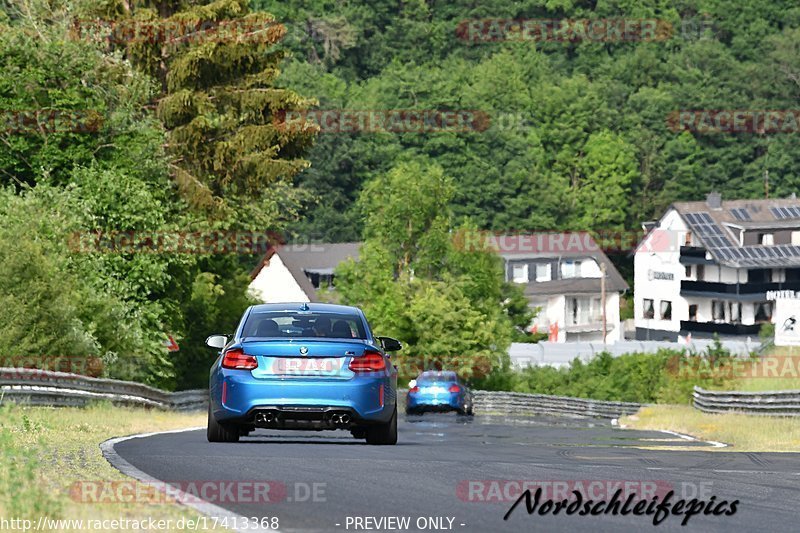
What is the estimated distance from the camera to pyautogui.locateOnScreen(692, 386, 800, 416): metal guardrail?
31.8 metres

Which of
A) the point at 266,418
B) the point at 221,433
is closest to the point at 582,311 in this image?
the point at 221,433

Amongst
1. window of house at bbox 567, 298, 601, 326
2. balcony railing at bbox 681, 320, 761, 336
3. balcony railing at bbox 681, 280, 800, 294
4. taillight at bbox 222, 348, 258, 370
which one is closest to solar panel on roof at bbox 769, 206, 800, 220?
balcony railing at bbox 681, 280, 800, 294

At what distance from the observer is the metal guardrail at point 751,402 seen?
31.8m

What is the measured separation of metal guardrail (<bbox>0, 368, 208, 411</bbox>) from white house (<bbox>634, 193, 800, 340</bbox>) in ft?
248

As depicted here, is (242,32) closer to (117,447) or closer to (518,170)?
(117,447)

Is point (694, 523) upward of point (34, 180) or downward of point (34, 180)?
downward

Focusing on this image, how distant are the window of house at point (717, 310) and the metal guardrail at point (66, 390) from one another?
78.5m

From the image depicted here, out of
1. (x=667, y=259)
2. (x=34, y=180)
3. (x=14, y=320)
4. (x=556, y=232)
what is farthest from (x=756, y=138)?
(x=14, y=320)

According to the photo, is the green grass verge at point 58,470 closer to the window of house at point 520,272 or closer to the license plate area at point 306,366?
the license plate area at point 306,366

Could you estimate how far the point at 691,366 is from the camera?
62.3 m

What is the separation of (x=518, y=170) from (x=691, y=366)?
70.1m

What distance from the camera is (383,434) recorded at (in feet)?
55.9

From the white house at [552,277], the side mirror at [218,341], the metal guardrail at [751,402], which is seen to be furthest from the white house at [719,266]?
the side mirror at [218,341]

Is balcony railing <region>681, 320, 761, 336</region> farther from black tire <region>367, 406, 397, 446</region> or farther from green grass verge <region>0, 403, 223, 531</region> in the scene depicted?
black tire <region>367, 406, 397, 446</region>
